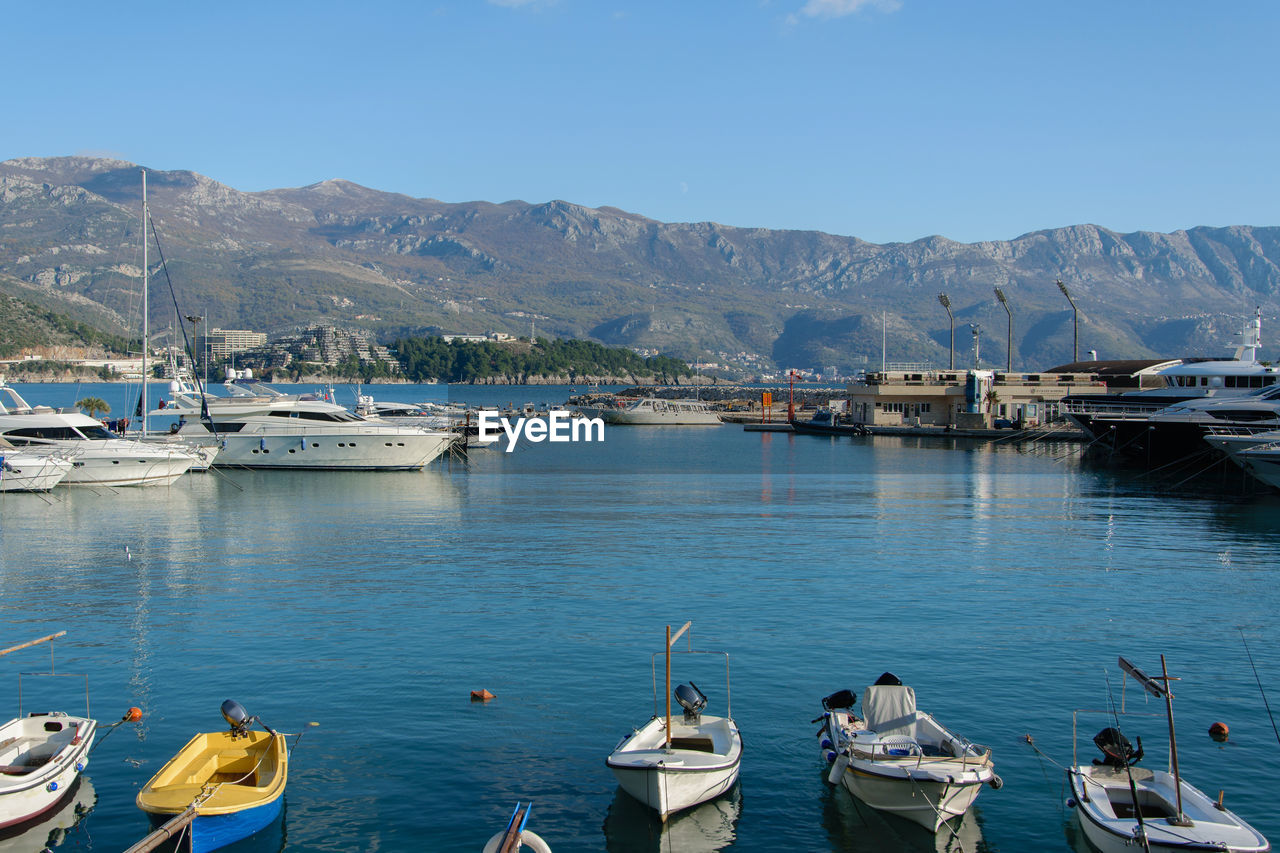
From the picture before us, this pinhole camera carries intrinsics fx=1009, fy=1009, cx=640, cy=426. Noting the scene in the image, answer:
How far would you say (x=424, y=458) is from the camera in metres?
64.4

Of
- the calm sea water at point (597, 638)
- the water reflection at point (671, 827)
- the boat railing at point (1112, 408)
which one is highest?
the boat railing at point (1112, 408)

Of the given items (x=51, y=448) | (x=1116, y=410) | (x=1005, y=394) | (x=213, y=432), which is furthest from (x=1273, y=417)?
(x=51, y=448)

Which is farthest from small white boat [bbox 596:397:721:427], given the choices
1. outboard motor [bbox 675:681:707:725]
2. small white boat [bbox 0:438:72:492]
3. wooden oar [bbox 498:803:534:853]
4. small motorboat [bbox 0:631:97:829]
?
wooden oar [bbox 498:803:534:853]

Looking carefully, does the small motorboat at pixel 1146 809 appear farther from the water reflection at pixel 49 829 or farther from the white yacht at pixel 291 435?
the white yacht at pixel 291 435

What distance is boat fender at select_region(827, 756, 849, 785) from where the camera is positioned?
50.0ft

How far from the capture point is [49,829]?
14.2 metres

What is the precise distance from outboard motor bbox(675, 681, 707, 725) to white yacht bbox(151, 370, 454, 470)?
49.0 meters

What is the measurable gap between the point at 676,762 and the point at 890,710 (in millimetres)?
3894

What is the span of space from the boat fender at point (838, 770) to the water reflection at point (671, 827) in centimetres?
153

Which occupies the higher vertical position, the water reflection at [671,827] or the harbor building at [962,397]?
the harbor building at [962,397]

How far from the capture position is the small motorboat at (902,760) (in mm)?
14359

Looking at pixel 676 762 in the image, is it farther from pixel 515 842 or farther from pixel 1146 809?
pixel 1146 809

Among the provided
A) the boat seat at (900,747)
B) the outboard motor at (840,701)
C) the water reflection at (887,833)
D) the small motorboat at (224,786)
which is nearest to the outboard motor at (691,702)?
the outboard motor at (840,701)

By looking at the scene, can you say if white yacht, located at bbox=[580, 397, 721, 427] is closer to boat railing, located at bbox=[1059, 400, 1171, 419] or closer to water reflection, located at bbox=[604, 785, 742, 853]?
boat railing, located at bbox=[1059, 400, 1171, 419]
